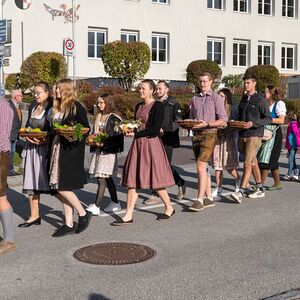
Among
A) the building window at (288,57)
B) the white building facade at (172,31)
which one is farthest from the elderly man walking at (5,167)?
the building window at (288,57)

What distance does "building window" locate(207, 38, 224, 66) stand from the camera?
120ft

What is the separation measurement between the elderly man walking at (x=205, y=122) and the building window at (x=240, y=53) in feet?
99.4

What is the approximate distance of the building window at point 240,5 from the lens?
37438mm

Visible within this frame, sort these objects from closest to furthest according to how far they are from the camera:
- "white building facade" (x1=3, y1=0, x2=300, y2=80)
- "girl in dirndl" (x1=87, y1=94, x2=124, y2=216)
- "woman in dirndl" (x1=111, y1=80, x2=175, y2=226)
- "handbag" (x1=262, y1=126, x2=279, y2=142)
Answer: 1. "woman in dirndl" (x1=111, y1=80, x2=175, y2=226)
2. "girl in dirndl" (x1=87, y1=94, x2=124, y2=216)
3. "handbag" (x1=262, y1=126, x2=279, y2=142)
4. "white building facade" (x1=3, y1=0, x2=300, y2=80)

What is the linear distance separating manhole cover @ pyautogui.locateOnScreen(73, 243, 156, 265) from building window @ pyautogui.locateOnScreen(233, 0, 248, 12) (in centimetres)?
3326

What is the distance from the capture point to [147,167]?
7.33 m

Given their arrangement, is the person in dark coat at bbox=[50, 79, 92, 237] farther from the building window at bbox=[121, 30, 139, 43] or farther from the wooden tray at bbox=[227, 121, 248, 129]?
the building window at bbox=[121, 30, 139, 43]

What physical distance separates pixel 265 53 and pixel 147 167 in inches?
1310

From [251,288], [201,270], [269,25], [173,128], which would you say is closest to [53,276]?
A: [201,270]

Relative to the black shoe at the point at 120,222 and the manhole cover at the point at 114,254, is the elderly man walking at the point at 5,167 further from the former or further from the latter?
the black shoe at the point at 120,222

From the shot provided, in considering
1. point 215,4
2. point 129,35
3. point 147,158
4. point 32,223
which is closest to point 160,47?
point 129,35

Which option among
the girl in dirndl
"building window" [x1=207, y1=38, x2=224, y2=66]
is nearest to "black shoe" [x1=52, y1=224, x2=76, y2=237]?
the girl in dirndl

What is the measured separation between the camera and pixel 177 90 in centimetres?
2783

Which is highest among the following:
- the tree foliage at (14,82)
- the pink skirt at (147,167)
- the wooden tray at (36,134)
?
the tree foliage at (14,82)
